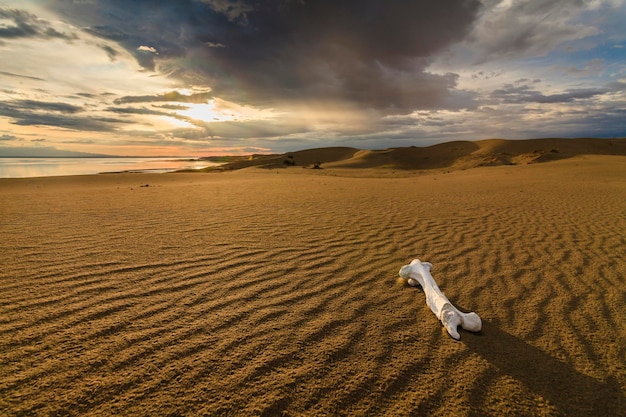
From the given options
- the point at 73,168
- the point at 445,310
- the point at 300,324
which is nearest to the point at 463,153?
the point at 445,310

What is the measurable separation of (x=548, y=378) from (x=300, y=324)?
88.4 inches

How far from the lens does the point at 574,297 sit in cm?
398

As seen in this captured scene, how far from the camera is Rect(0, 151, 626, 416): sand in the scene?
2.29 m

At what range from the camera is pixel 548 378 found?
101 inches

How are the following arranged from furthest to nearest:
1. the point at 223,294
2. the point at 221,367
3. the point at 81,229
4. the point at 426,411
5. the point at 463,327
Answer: the point at 81,229 → the point at 223,294 → the point at 463,327 → the point at 221,367 → the point at 426,411

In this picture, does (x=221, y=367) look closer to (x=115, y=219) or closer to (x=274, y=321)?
(x=274, y=321)

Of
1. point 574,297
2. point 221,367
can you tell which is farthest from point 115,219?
point 574,297

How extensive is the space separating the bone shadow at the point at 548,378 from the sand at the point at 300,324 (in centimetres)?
1

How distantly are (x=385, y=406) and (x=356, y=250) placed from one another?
354 cm

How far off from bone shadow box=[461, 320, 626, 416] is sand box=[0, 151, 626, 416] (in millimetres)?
13

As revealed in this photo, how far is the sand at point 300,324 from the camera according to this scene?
229cm

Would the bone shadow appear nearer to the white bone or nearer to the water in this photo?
the white bone

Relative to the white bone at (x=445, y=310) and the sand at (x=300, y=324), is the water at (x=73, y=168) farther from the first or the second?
the white bone at (x=445, y=310)

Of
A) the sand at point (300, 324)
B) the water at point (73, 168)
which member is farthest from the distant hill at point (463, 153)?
the sand at point (300, 324)
